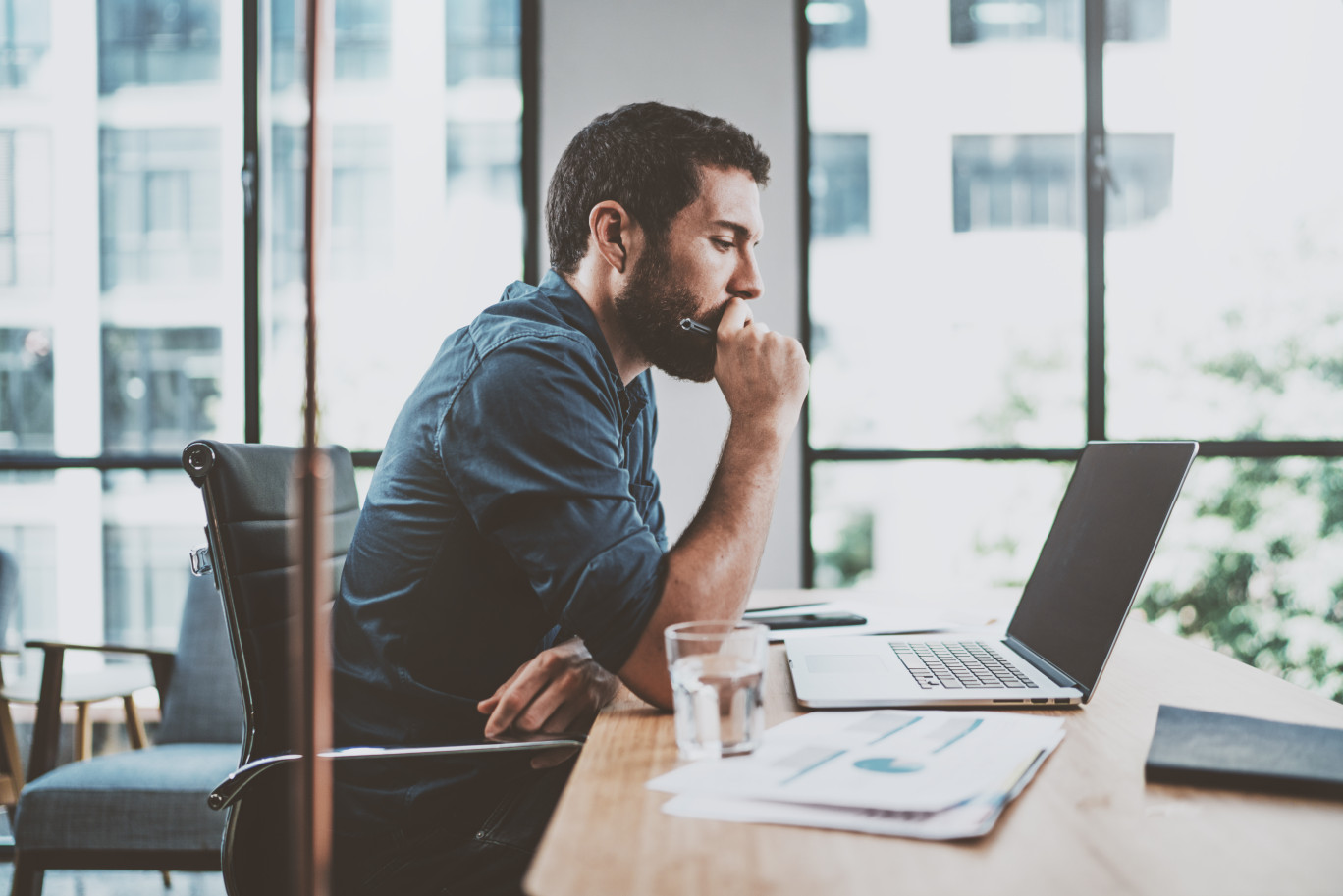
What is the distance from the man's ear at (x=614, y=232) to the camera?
1364 millimetres

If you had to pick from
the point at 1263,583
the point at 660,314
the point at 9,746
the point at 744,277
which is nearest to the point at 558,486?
the point at 660,314

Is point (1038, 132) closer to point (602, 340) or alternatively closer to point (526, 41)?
point (526, 41)

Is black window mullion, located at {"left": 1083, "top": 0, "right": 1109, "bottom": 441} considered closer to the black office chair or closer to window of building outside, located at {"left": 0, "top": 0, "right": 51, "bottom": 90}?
the black office chair

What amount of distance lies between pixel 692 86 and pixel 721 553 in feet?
6.83

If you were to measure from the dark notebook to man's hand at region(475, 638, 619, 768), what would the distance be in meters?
0.56

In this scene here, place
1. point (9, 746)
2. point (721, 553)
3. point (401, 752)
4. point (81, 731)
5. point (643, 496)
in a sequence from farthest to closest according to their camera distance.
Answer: point (81, 731), point (9, 746), point (643, 496), point (721, 553), point (401, 752)

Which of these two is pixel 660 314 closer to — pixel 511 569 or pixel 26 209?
pixel 511 569

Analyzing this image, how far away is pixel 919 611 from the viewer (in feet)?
5.07

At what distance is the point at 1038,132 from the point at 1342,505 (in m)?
1.41

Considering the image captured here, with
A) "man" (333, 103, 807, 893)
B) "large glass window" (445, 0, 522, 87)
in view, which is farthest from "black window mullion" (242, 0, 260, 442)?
"man" (333, 103, 807, 893)

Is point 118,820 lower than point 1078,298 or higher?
lower

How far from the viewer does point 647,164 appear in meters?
1.35

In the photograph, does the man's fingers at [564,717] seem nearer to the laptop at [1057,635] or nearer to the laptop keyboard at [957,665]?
the laptop at [1057,635]

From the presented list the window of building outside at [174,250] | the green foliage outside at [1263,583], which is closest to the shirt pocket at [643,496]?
the window of building outside at [174,250]
